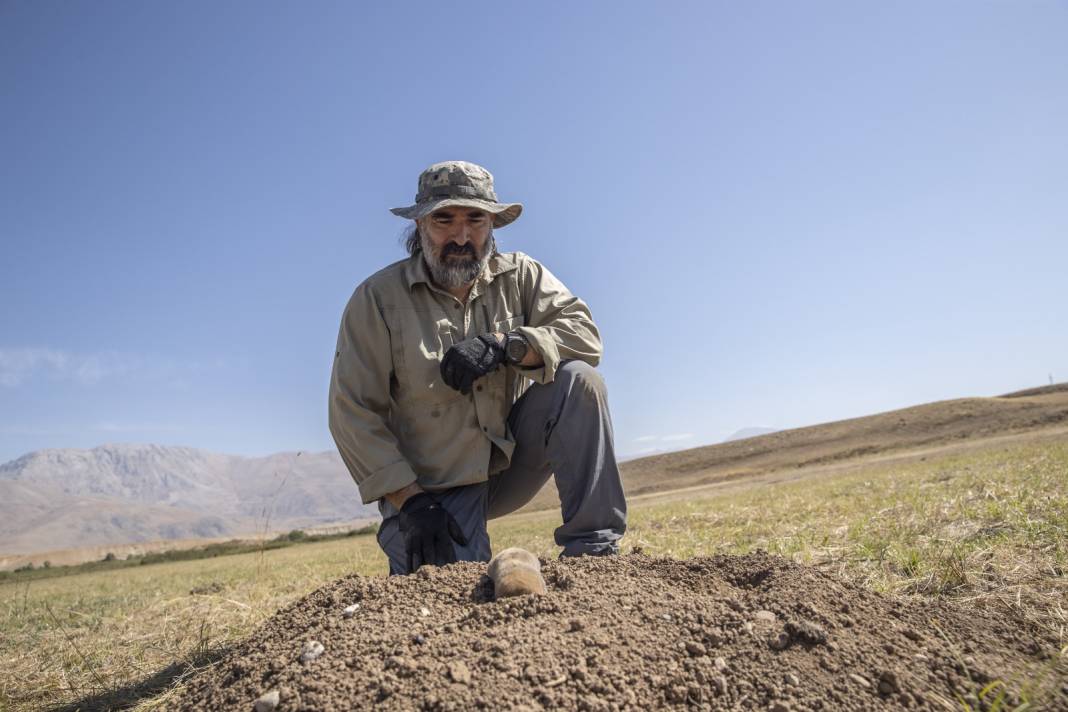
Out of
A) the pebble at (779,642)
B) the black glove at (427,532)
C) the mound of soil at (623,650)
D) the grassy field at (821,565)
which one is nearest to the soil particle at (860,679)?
the mound of soil at (623,650)

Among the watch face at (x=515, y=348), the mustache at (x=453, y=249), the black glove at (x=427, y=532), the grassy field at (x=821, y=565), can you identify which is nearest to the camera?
the grassy field at (x=821, y=565)

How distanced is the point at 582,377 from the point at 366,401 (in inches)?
45.0

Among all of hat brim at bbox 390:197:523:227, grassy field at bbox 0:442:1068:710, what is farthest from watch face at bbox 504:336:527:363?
grassy field at bbox 0:442:1068:710

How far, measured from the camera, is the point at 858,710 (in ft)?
5.05

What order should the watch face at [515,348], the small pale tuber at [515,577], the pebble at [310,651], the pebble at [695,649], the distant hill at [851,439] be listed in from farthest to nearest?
1. the distant hill at [851,439]
2. the watch face at [515,348]
3. the small pale tuber at [515,577]
4. the pebble at [310,651]
5. the pebble at [695,649]

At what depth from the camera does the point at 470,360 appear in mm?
3262

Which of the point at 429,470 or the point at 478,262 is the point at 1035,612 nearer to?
the point at 429,470

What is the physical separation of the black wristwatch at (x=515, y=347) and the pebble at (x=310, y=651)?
68.4 inches

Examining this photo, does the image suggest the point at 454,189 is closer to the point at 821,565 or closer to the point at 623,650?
the point at 623,650

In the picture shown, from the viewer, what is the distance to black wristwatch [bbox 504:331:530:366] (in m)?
3.36

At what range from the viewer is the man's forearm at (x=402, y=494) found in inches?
127

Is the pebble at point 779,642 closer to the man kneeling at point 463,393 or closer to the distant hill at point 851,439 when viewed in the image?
the man kneeling at point 463,393

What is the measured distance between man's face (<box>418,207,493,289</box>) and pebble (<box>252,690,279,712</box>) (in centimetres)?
229

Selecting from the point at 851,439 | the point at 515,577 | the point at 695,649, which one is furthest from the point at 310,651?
the point at 851,439
